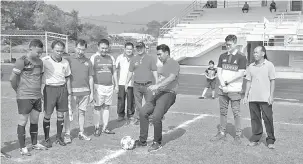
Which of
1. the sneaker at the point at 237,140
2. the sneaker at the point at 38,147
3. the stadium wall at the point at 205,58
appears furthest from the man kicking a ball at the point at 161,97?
the stadium wall at the point at 205,58

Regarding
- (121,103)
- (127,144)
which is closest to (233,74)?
(127,144)

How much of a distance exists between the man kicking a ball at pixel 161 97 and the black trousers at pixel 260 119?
151 centimetres

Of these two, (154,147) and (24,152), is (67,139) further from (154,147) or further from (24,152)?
(154,147)

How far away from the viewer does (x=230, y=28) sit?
2820 centimetres

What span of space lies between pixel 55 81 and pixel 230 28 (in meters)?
23.3

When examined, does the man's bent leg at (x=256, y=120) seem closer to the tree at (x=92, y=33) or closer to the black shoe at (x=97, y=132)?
the black shoe at (x=97, y=132)

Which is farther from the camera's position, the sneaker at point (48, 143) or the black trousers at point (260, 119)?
Result: the black trousers at point (260, 119)

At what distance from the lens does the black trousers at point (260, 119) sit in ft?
22.0

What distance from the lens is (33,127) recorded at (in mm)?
6402

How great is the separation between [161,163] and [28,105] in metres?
2.30

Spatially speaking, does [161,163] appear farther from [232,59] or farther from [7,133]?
[7,133]

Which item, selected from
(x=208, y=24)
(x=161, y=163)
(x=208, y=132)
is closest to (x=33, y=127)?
(x=161, y=163)

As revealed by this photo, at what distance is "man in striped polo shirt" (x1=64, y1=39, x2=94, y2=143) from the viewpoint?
6867 millimetres

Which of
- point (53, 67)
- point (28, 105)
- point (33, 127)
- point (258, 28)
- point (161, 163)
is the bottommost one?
point (161, 163)
